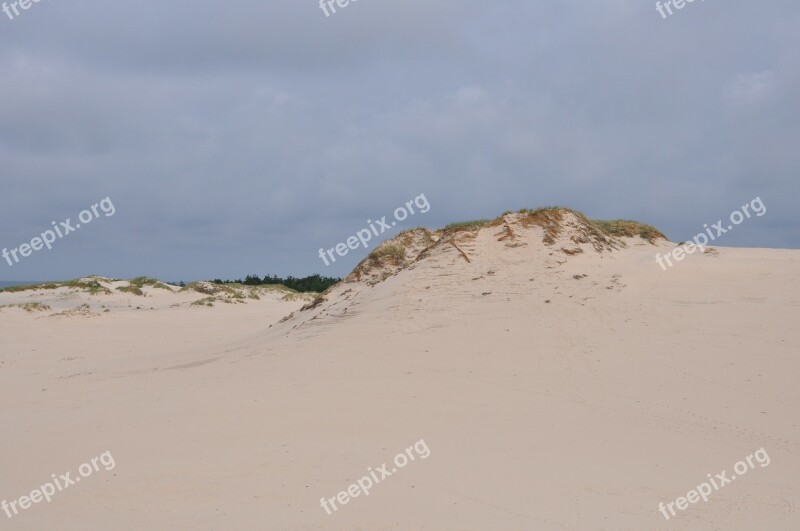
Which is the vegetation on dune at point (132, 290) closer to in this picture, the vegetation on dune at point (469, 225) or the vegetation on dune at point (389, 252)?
the vegetation on dune at point (389, 252)

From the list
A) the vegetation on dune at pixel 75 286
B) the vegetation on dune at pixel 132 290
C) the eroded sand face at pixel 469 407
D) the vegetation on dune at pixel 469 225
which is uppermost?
the vegetation on dune at pixel 75 286

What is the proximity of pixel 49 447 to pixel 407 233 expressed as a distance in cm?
1127

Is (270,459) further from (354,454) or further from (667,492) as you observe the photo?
(667,492)

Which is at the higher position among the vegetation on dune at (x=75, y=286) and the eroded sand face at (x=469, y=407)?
the vegetation on dune at (x=75, y=286)

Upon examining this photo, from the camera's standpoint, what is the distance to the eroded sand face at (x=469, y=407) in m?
4.30

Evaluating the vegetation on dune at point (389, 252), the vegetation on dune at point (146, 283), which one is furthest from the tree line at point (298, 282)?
the vegetation on dune at point (389, 252)

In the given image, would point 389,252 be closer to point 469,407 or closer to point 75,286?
point 469,407

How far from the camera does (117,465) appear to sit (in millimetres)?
5242

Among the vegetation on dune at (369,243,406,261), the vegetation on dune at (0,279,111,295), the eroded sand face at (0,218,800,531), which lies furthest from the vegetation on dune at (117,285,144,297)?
the vegetation on dune at (369,243,406,261)

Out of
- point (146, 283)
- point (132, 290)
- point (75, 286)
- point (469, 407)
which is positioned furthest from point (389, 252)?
point (146, 283)

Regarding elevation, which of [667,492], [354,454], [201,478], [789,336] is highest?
[201,478]

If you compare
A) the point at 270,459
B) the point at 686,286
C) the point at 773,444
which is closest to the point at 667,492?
the point at 773,444

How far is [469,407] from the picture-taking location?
20.4 ft

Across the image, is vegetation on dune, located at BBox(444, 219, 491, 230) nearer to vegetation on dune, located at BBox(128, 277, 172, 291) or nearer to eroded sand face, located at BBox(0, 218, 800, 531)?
eroded sand face, located at BBox(0, 218, 800, 531)
